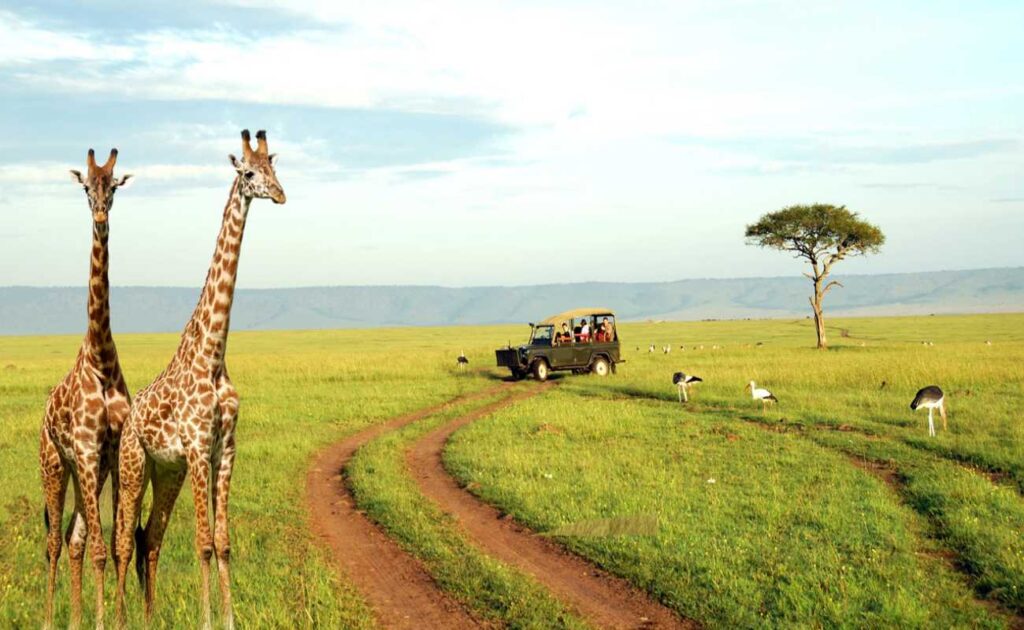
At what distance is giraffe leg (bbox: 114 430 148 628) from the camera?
22.2 ft

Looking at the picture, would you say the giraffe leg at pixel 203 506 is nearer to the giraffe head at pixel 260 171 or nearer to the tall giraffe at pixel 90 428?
the tall giraffe at pixel 90 428

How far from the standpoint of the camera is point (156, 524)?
7.21 meters

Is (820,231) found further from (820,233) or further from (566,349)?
(566,349)

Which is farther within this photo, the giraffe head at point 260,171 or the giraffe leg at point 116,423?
the giraffe leg at point 116,423

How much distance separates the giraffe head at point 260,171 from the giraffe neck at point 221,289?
0.84 ft

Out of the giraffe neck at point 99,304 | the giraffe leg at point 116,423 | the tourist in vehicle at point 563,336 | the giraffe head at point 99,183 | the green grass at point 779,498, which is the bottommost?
the green grass at point 779,498

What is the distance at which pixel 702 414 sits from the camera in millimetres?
22438

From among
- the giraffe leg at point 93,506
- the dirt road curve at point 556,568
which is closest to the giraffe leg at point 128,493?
the giraffe leg at point 93,506

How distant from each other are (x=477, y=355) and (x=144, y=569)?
4103 cm

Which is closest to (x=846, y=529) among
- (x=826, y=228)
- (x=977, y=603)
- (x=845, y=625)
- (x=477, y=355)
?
(x=977, y=603)

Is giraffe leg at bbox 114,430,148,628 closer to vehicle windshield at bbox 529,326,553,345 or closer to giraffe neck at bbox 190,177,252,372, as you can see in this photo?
giraffe neck at bbox 190,177,252,372

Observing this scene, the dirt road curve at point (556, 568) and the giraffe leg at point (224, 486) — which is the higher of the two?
the giraffe leg at point (224, 486)

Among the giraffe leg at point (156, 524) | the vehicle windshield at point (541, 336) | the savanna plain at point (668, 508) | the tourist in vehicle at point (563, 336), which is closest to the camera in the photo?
the giraffe leg at point (156, 524)

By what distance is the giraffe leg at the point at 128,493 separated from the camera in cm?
678
